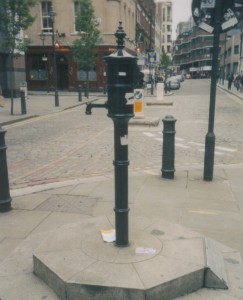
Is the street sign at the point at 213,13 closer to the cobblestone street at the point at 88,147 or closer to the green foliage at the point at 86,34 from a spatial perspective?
the cobblestone street at the point at 88,147

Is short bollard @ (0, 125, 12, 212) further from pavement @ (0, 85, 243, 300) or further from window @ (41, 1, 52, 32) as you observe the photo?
window @ (41, 1, 52, 32)

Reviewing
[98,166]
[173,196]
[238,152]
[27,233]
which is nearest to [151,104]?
[238,152]

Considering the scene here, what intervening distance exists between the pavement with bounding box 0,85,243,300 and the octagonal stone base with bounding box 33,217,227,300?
13 centimetres

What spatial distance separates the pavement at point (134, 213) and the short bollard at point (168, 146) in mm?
183

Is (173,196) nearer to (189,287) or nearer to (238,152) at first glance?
(189,287)

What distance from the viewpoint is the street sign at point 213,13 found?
5.82m

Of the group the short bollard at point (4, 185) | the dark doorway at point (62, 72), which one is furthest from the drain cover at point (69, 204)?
the dark doorway at point (62, 72)

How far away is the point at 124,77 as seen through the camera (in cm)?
309

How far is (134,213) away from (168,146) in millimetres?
1880

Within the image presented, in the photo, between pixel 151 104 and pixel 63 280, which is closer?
pixel 63 280

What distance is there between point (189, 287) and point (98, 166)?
4.86 m

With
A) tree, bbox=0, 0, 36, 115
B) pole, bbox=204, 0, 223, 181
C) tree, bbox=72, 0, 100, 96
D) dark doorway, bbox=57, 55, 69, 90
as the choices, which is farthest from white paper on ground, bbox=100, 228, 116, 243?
dark doorway, bbox=57, 55, 69, 90

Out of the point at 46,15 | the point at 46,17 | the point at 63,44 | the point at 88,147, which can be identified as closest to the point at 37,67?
the point at 63,44

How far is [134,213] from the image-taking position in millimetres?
5004
